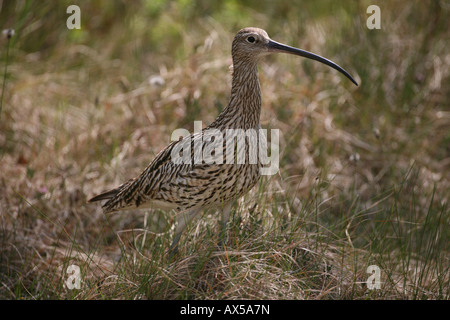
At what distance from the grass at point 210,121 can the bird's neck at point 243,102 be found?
599mm

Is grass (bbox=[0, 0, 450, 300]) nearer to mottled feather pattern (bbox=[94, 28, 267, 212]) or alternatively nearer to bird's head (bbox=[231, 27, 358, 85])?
mottled feather pattern (bbox=[94, 28, 267, 212])

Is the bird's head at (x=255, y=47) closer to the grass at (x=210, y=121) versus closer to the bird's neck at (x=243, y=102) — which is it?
the bird's neck at (x=243, y=102)

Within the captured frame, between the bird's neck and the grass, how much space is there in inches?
23.6

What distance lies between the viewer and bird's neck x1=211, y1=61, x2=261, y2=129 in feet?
13.6

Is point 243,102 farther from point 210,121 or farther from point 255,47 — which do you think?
point 210,121

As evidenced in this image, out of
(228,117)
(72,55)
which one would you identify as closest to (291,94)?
(228,117)

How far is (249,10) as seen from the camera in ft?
27.1

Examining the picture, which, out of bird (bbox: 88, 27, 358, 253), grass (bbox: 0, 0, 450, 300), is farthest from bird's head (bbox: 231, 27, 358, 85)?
grass (bbox: 0, 0, 450, 300)

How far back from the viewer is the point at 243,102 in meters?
4.17

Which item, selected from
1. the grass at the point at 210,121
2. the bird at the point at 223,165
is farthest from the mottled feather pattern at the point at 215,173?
the grass at the point at 210,121

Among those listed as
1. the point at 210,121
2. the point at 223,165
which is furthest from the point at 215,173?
the point at 210,121

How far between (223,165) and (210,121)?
2254 millimetres

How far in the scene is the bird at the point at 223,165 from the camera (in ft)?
Result: 13.1
